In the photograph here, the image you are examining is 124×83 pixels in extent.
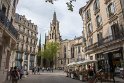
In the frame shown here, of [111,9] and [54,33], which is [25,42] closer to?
[54,33]

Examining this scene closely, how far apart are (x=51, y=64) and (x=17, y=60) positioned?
28259 millimetres

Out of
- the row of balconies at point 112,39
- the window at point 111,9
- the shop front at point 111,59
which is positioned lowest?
the shop front at point 111,59

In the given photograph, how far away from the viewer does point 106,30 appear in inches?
873

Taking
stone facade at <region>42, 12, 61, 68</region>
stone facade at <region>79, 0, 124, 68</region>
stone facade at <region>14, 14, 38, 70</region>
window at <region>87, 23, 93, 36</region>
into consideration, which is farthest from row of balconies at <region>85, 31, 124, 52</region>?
stone facade at <region>42, 12, 61, 68</region>

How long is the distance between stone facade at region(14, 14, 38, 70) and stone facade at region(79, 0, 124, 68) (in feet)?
84.1

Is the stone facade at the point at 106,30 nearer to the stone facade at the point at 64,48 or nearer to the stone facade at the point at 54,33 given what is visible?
the stone facade at the point at 64,48

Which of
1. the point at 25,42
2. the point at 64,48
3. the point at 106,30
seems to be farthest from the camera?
the point at 64,48

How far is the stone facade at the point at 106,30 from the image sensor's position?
1879 centimetres

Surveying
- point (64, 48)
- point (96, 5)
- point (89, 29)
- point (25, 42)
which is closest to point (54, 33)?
point (64, 48)

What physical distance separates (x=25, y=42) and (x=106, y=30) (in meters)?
34.6

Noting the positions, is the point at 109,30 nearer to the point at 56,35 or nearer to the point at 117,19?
the point at 117,19

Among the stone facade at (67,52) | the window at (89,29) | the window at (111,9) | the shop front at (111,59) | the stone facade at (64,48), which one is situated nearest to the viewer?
the shop front at (111,59)

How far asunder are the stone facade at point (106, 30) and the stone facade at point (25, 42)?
84.1 ft

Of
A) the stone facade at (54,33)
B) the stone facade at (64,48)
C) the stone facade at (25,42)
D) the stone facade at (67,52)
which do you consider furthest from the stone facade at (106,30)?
the stone facade at (54,33)
